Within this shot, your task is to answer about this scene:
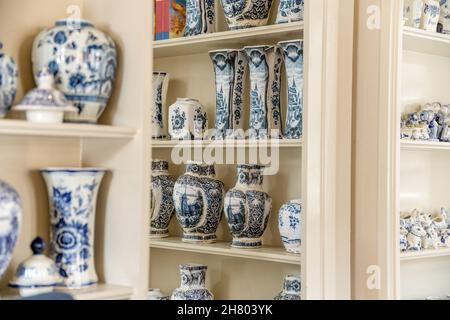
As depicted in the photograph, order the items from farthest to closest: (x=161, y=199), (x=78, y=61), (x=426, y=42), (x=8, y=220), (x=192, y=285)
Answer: (x=161, y=199) → (x=192, y=285) → (x=426, y=42) → (x=78, y=61) → (x=8, y=220)

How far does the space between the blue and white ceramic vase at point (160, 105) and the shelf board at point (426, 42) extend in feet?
2.64

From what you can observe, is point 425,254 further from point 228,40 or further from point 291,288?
point 228,40

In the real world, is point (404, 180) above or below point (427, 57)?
below

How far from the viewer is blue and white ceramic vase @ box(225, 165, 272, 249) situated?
7.73ft

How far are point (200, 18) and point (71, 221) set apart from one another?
46.1 inches

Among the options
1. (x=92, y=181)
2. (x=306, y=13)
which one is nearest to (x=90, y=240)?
(x=92, y=181)

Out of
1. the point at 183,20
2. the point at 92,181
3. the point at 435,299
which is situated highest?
the point at 183,20

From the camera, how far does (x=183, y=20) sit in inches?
100

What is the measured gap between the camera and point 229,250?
2.37 metres

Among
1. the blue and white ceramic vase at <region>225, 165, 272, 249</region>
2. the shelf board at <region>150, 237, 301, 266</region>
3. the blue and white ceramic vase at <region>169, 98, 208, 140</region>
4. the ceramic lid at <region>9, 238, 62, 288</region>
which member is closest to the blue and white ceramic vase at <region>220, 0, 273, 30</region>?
the blue and white ceramic vase at <region>169, 98, 208, 140</region>

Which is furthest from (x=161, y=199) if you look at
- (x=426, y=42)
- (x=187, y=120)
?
(x=426, y=42)

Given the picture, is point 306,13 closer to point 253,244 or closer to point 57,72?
point 253,244

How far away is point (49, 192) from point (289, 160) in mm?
909
